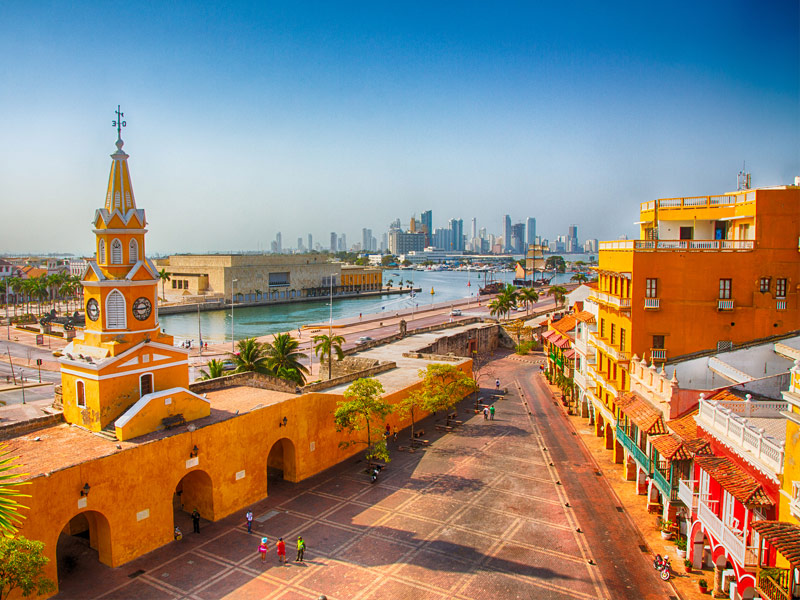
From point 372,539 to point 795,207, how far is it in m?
25.5

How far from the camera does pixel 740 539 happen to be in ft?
55.2

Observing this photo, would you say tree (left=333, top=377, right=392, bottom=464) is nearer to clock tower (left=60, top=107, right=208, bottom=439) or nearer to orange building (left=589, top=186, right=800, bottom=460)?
clock tower (left=60, top=107, right=208, bottom=439)

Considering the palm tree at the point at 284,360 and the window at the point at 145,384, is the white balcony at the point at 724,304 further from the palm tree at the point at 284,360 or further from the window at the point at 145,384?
the window at the point at 145,384

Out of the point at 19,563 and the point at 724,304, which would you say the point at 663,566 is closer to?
the point at 724,304

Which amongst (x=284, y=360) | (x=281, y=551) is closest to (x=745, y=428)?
(x=281, y=551)

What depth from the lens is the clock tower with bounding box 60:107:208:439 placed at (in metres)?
23.1

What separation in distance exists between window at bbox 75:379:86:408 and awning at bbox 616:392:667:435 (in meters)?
22.7

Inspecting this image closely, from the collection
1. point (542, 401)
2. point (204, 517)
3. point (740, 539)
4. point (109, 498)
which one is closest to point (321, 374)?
point (542, 401)

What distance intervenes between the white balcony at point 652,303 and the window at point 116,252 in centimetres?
2509

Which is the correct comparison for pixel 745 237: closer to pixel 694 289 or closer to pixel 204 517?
pixel 694 289

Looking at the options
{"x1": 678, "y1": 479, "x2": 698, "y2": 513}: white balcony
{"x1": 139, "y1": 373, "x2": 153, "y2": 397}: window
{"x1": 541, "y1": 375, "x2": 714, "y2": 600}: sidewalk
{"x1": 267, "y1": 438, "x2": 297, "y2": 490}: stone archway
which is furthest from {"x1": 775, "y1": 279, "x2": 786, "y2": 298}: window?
{"x1": 139, "y1": 373, "x2": 153, "y2": 397}: window

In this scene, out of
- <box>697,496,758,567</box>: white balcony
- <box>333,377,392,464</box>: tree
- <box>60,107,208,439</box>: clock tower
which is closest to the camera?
<box>697,496,758,567</box>: white balcony

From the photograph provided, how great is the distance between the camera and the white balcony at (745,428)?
50.7ft

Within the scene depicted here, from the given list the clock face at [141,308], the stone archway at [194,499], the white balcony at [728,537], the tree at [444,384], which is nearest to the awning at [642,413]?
the white balcony at [728,537]
